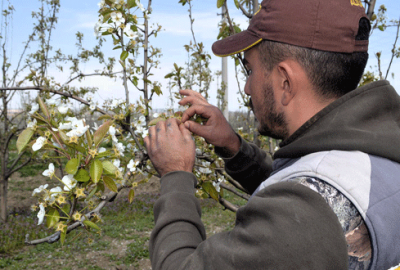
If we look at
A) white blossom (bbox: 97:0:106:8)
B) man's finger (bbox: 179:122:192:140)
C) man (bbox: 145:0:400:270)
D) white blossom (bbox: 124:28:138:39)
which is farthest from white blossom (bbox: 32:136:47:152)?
white blossom (bbox: 97:0:106:8)

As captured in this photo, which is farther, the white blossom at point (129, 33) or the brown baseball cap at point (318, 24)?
the white blossom at point (129, 33)

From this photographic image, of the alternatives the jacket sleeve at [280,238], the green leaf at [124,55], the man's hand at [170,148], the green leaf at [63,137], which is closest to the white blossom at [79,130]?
the green leaf at [63,137]

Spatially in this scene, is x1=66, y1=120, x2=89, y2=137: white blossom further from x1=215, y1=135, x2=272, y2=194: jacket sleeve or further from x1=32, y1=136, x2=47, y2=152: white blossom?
x1=215, y1=135, x2=272, y2=194: jacket sleeve

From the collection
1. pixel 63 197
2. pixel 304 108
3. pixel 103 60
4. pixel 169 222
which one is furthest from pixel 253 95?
pixel 103 60

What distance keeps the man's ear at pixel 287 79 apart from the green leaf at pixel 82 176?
32.0 inches

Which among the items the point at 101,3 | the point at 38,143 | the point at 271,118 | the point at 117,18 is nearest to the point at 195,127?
the point at 271,118

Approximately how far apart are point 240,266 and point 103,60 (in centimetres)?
653

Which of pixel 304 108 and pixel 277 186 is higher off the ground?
pixel 304 108

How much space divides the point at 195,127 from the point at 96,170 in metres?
0.49

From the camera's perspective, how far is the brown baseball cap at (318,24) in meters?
1.10

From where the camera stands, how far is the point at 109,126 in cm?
142

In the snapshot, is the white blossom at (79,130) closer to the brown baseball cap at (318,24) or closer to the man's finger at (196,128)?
the man's finger at (196,128)

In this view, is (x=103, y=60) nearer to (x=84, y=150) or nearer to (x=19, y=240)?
(x=19, y=240)

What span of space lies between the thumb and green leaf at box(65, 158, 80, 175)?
1.58 ft
